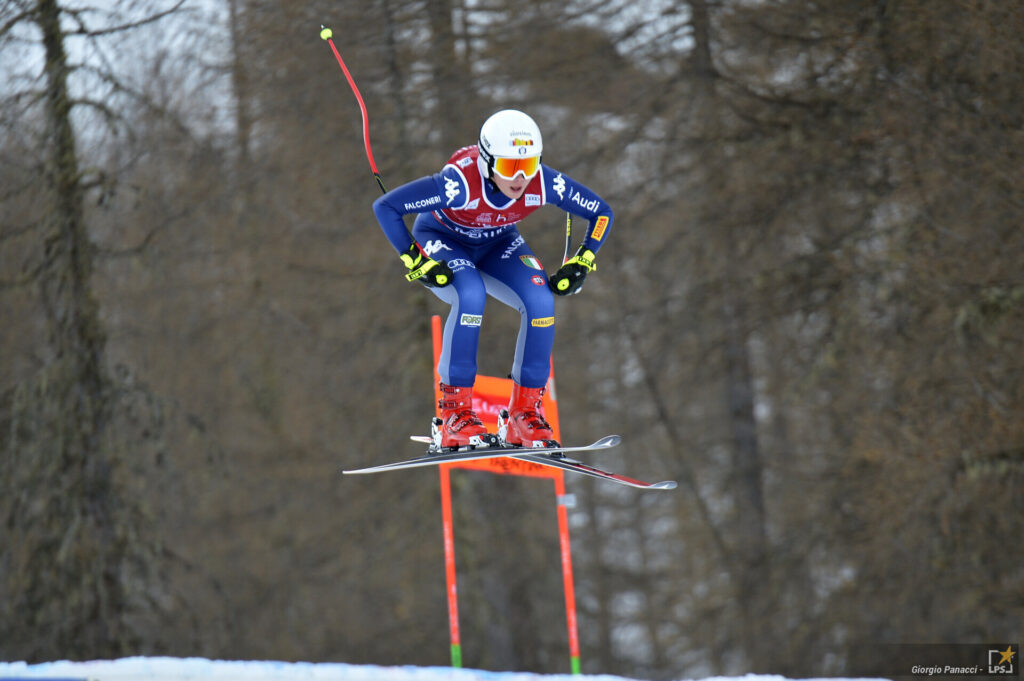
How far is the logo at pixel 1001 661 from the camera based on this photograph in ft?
28.5

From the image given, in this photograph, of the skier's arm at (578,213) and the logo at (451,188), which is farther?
the skier's arm at (578,213)

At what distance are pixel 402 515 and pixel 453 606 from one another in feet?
17.7

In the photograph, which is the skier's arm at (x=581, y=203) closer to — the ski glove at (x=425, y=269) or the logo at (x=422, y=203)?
the logo at (x=422, y=203)

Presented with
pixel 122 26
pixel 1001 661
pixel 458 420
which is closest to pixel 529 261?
pixel 458 420

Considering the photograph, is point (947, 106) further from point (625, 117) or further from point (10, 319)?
point (10, 319)

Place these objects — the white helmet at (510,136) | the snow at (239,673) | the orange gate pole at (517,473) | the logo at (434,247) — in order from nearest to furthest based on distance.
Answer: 1. the white helmet at (510,136)
2. the logo at (434,247)
3. the snow at (239,673)
4. the orange gate pole at (517,473)

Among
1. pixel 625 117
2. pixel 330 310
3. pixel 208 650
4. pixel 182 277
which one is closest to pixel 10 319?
pixel 182 277

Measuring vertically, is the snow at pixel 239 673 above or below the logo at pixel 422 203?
below

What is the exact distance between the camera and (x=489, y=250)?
17.5 ft

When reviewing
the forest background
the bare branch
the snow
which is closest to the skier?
the snow

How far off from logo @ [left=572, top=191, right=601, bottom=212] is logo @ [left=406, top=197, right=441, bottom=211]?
744mm

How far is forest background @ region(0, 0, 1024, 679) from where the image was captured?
979 cm

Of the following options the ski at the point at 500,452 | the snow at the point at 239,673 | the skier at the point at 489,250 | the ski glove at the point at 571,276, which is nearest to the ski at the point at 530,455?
the ski at the point at 500,452

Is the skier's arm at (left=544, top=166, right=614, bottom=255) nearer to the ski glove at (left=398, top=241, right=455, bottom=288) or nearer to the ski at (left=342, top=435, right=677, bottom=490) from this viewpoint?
the ski glove at (left=398, top=241, right=455, bottom=288)
